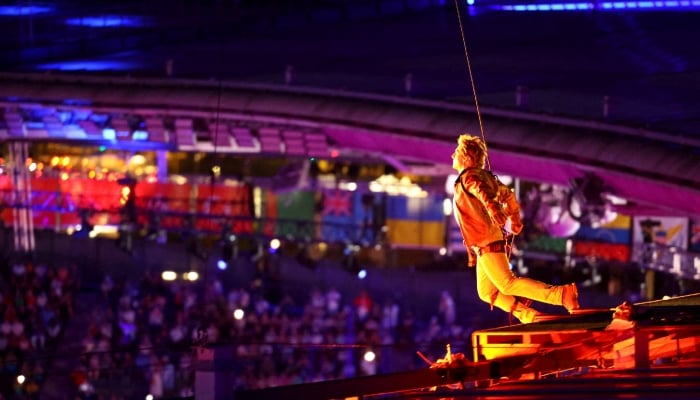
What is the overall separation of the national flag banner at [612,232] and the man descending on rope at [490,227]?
53.3 ft

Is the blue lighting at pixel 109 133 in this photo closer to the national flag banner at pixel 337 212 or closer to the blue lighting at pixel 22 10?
the blue lighting at pixel 22 10

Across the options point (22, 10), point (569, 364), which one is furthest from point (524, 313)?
point (22, 10)

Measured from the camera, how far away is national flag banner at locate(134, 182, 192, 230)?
1393 inches

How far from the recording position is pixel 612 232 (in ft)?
95.8

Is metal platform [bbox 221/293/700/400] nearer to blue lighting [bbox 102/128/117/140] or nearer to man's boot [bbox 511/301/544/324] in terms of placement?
man's boot [bbox 511/301/544/324]

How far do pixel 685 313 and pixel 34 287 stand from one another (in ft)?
74.0

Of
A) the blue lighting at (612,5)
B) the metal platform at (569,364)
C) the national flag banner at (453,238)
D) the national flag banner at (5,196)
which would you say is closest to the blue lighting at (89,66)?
the national flag banner at (5,196)

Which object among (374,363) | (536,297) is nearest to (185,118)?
(374,363)

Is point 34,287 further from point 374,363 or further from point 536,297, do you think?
point 536,297

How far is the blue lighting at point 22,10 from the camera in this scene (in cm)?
3513

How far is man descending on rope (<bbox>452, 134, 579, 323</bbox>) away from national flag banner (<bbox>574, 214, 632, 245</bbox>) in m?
16.2

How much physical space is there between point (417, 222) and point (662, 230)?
886 centimetres

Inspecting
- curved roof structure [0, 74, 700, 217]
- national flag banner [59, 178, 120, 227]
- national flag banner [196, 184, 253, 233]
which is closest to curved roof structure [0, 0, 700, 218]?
curved roof structure [0, 74, 700, 217]

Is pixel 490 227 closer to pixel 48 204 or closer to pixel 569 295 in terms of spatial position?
pixel 569 295
